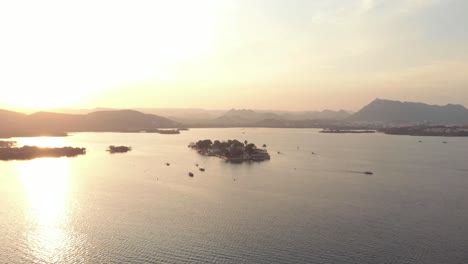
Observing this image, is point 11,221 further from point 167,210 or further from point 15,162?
point 15,162

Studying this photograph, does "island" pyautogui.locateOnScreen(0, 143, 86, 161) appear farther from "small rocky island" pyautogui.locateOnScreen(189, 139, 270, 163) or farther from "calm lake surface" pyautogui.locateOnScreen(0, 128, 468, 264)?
"small rocky island" pyautogui.locateOnScreen(189, 139, 270, 163)

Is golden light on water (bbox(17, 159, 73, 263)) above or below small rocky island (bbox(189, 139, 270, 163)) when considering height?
below

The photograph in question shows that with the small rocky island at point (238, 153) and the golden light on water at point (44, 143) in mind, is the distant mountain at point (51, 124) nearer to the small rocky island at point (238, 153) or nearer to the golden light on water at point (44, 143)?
the golden light on water at point (44, 143)

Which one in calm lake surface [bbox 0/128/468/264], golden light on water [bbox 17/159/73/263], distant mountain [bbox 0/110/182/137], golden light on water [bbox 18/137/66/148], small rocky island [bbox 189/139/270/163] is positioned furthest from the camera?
distant mountain [bbox 0/110/182/137]

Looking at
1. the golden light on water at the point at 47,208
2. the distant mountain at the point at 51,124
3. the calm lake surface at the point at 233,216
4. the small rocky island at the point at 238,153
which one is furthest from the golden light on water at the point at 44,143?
the calm lake surface at the point at 233,216

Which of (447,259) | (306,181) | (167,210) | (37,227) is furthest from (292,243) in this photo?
(306,181)

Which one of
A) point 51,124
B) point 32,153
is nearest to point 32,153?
point 32,153

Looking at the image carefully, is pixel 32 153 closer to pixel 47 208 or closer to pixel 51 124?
pixel 47 208

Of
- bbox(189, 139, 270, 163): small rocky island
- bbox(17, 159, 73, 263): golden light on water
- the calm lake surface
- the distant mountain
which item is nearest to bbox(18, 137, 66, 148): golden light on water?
the distant mountain
